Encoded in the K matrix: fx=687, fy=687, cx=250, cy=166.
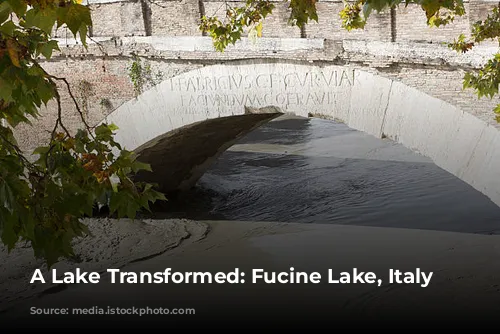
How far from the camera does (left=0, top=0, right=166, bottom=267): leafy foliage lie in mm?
2287

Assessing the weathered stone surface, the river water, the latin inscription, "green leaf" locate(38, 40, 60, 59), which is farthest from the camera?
the river water

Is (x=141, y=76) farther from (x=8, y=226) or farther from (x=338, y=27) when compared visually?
(x=8, y=226)

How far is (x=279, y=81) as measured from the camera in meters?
6.40

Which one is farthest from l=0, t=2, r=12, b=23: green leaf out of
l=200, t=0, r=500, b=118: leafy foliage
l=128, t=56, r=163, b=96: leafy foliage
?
l=128, t=56, r=163, b=96: leafy foliage

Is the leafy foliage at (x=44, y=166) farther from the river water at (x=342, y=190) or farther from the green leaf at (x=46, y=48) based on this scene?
the river water at (x=342, y=190)

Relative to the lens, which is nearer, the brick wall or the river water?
the brick wall

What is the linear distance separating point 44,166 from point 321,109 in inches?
147

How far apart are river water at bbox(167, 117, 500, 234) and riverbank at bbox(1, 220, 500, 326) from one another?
0.41 m

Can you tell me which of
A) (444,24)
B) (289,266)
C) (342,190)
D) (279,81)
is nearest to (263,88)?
(279,81)

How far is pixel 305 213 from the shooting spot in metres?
8.59

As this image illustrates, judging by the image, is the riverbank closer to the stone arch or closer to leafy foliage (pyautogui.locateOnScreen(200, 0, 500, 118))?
the stone arch

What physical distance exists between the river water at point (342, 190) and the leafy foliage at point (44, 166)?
5.52m

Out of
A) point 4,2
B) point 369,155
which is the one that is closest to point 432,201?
point 369,155

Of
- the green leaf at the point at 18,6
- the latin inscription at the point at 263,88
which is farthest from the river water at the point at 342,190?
the green leaf at the point at 18,6
